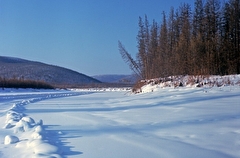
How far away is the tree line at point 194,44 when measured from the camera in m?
22.4

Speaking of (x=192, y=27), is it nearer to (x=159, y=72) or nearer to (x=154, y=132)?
(x=159, y=72)

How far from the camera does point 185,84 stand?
44.0 ft

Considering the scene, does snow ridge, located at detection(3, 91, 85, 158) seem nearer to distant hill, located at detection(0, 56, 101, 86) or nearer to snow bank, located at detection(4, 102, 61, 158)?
snow bank, located at detection(4, 102, 61, 158)

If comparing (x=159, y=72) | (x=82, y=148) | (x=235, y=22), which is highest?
(x=235, y=22)

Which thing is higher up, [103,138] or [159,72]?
[159,72]

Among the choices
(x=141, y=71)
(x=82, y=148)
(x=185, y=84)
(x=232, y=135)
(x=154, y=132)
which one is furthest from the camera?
(x=141, y=71)

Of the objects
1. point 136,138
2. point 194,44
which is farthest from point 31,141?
point 194,44

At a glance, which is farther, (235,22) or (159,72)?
(235,22)

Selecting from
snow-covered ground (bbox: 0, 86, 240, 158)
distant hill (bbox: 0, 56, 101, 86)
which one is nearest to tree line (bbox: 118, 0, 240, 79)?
snow-covered ground (bbox: 0, 86, 240, 158)

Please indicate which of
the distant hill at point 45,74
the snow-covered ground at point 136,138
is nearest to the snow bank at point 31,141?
the snow-covered ground at point 136,138

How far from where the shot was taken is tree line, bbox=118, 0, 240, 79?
73.4 ft

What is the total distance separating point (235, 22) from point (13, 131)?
86.9 feet

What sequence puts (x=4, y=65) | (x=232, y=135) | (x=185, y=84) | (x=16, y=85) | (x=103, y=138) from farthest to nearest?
(x=4, y=65) < (x=16, y=85) < (x=185, y=84) < (x=103, y=138) < (x=232, y=135)

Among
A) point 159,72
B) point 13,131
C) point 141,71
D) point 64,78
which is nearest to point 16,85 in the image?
point 141,71
